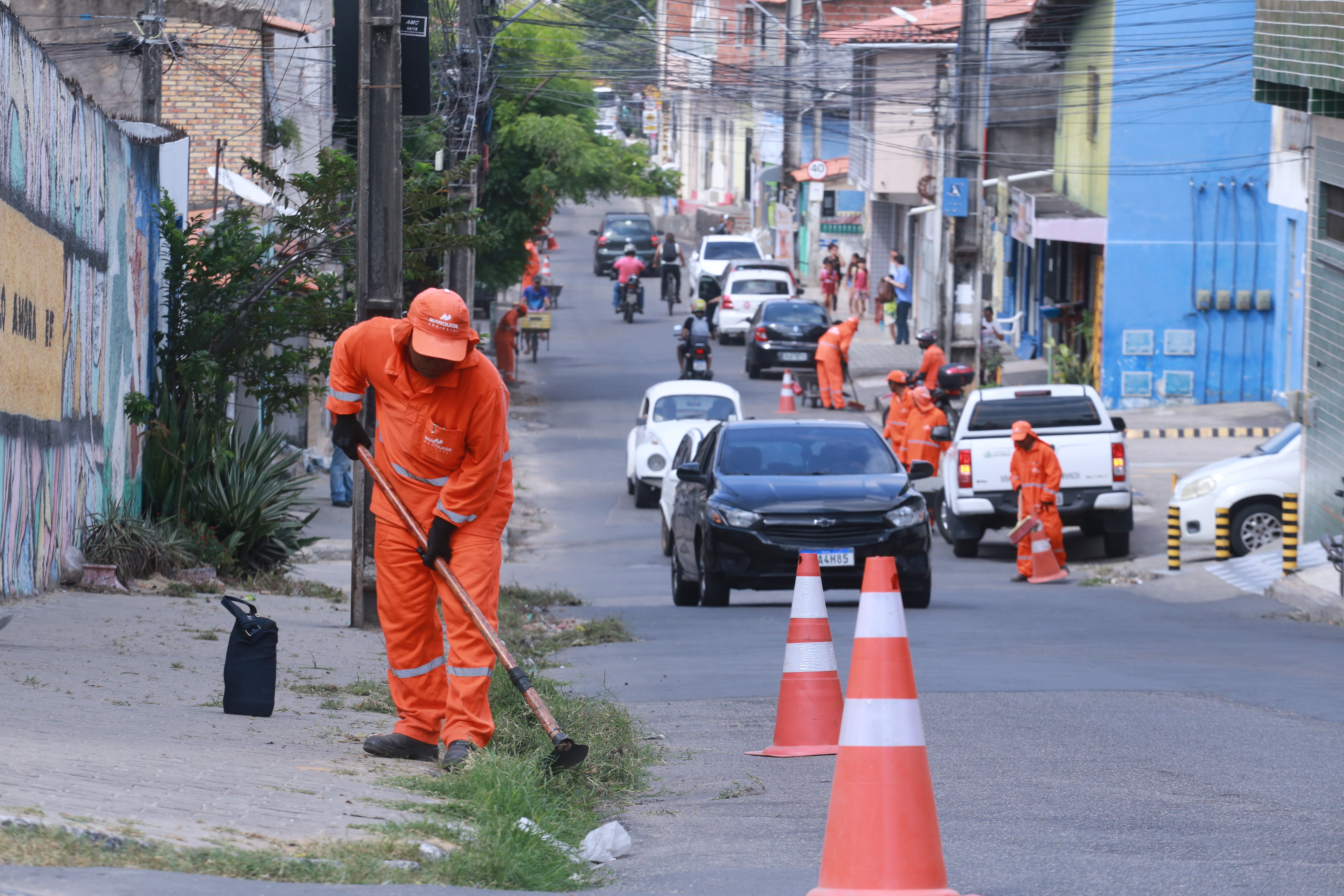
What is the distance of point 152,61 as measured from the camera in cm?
1906

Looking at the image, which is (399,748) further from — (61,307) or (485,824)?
(61,307)

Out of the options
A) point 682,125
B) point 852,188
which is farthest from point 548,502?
point 682,125

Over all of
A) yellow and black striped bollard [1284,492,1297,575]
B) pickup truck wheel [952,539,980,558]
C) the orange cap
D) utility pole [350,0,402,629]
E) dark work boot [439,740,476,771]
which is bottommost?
pickup truck wheel [952,539,980,558]

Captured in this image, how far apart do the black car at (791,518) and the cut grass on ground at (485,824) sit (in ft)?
15.6

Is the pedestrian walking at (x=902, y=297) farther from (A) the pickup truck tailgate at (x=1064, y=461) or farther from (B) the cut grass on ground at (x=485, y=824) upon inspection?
(B) the cut grass on ground at (x=485, y=824)

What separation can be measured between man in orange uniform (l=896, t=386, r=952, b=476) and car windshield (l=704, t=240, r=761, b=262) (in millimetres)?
29963

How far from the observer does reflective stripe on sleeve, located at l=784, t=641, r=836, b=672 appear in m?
7.46

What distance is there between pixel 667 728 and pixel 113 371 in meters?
6.24

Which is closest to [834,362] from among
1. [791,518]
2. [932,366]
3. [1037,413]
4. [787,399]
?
[787,399]

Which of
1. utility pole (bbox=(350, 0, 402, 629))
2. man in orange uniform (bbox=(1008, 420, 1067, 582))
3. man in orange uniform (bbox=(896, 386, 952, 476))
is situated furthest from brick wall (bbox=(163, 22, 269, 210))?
utility pole (bbox=(350, 0, 402, 629))

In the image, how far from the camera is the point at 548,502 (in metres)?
23.1

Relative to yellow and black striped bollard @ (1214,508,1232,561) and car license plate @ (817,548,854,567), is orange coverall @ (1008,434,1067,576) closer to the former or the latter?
yellow and black striped bollard @ (1214,508,1232,561)

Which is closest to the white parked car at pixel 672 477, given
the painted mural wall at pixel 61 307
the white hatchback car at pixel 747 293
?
the painted mural wall at pixel 61 307

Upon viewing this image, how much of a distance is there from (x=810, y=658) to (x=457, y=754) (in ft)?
5.67
